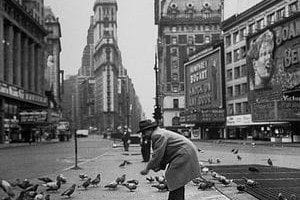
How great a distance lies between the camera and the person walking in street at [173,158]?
7.78 metres

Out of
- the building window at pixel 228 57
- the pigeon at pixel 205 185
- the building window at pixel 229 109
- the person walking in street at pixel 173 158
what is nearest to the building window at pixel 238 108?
the building window at pixel 229 109

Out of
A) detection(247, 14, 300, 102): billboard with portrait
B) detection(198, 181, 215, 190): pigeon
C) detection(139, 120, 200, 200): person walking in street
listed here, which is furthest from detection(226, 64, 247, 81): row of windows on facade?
detection(139, 120, 200, 200): person walking in street

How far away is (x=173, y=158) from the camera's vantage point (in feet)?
25.8

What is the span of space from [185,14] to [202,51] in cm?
5352

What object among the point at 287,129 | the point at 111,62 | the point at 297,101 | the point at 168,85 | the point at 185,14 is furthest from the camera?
the point at 185,14

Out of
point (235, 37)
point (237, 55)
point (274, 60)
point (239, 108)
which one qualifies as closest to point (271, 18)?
point (274, 60)

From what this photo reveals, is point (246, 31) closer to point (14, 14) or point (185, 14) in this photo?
point (14, 14)

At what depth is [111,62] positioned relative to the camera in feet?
347

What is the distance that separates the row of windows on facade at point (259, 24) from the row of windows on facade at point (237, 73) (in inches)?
198

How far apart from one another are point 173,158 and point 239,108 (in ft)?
288

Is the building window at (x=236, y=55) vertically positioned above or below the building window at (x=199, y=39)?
below

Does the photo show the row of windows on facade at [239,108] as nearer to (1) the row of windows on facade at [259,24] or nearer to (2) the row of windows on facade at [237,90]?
(2) the row of windows on facade at [237,90]

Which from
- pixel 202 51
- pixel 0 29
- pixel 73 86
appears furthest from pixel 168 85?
pixel 73 86

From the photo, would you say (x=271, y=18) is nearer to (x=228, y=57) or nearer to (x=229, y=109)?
(x=228, y=57)
